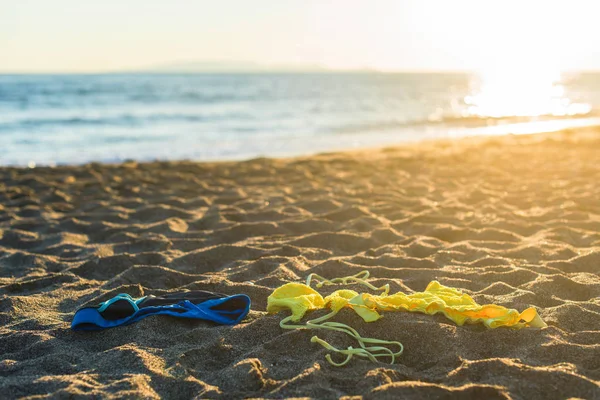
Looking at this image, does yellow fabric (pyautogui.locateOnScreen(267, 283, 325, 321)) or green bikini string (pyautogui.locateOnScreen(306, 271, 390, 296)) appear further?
green bikini string (pyautogui.locateOnScreen(306, 271, 390, 296))

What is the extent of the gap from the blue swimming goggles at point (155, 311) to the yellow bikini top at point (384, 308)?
0.20 meters

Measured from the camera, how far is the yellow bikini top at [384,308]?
3029mm

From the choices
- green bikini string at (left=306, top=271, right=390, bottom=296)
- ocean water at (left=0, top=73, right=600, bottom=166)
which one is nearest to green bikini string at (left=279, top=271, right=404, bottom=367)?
green bikini string at (left=306, top=271, right=390, bottom=296)

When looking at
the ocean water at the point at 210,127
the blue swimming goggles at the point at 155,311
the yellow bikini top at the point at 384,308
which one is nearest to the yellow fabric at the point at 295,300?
the yellow bikini top at the point at 384,308

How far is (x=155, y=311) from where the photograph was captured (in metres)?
3.34

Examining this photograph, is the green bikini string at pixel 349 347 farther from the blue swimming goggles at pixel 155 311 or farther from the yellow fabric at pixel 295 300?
the blue swimming goggles at pixel 155 311

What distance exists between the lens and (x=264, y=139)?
1419cm

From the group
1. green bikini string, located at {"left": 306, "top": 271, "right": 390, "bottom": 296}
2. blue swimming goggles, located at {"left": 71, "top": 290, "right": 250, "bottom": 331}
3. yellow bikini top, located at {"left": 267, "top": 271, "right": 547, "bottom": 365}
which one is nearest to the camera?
yellow bikini top, located at {"left": 267, "top": 271, "right": 547, "bottom": 365}

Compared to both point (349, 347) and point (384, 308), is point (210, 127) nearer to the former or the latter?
point (384, 308)

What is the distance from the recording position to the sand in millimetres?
2639

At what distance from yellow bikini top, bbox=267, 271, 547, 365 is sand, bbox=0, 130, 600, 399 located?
0.06 m

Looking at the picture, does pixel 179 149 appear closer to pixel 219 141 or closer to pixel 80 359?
pixel 219 141

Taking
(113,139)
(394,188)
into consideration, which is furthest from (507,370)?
(113,139)

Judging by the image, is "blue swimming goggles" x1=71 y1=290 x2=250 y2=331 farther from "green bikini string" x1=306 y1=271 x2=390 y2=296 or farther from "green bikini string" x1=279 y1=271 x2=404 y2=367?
"green bikini string" x1=306 y1=271 x2=390 y2=296
